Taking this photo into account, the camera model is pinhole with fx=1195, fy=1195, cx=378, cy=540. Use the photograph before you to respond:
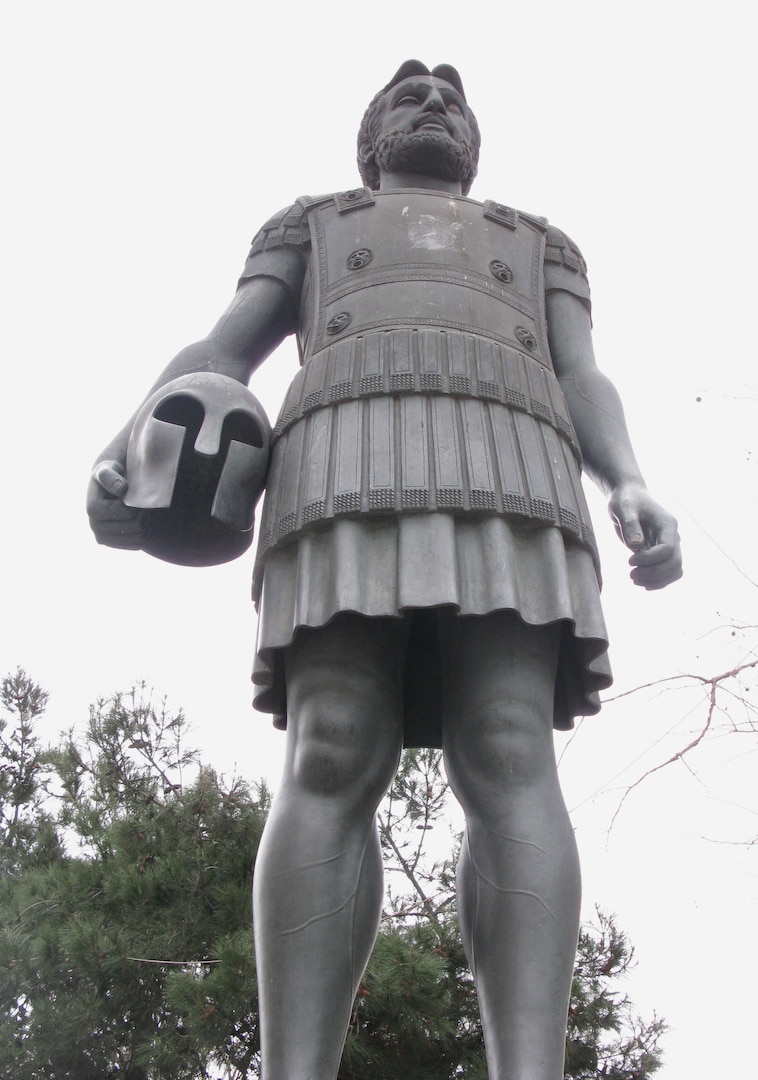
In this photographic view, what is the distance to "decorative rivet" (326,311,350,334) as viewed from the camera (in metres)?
2.86

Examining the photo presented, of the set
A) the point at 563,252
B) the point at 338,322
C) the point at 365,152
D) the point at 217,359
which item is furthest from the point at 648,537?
the point at 365,152

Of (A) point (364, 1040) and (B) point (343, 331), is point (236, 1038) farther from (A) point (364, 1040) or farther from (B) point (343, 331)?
(B) point (343, 331)

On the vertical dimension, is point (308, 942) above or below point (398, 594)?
below

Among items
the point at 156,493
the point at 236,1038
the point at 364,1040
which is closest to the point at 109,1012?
the point at 236,1038

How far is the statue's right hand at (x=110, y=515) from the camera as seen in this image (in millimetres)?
2586

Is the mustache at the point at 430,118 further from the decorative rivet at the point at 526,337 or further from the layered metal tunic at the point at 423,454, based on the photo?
the decorative rivet at the point at 526,337

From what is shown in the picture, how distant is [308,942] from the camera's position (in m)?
2.13

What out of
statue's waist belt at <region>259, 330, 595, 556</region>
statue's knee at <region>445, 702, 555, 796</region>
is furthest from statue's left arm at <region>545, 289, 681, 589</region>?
statue's knee at <region>445, 702, 555, 796</region>

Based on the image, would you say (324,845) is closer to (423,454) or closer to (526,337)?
(423,454)

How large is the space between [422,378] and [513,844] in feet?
3.31

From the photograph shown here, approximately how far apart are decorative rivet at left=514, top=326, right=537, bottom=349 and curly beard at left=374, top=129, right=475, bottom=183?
2.37 ft

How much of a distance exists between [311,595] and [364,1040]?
4.32 m

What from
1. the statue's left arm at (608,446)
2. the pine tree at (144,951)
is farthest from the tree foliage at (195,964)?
the statue's left arm at (608,446)

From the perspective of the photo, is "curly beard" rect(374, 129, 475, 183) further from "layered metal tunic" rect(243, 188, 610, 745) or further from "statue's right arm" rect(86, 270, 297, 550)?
"statue's right arm" rect(86, 270, 297, 550)
